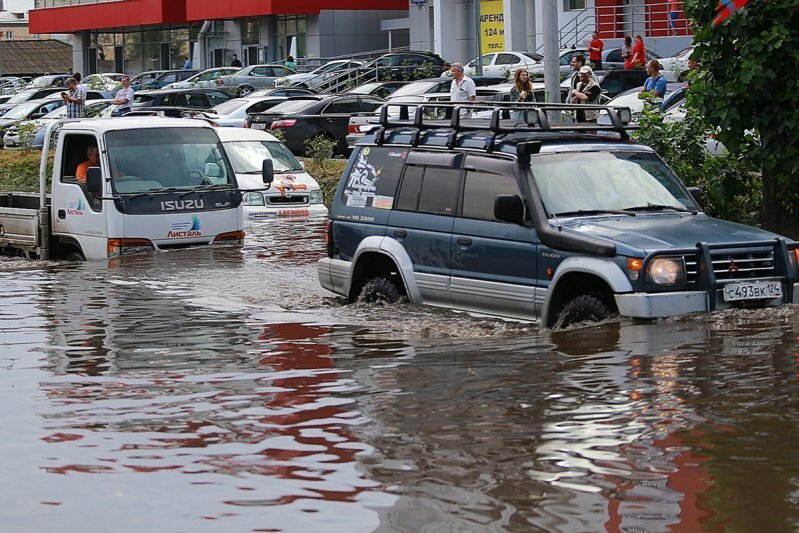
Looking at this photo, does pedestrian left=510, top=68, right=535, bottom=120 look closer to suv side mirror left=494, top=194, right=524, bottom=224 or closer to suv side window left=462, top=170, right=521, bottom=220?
suv side window left=462, top=170, right=521, bottom=220

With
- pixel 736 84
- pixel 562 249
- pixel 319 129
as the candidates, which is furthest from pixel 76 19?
pixel 562 249

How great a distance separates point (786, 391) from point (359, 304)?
4.91 meters

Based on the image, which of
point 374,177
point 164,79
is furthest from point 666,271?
point 164,79

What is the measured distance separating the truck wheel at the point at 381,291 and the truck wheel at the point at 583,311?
1990mm

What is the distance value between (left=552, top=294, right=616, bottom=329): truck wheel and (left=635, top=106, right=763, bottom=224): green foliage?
760cm

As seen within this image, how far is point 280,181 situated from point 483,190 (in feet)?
33.0

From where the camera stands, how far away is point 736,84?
52.1 feet

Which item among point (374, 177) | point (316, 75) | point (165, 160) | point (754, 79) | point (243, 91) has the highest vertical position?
point (316, 75)

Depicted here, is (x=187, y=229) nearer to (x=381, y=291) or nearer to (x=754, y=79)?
(x=381, y=291)

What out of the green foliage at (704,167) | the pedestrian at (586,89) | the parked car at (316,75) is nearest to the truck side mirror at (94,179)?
the green foliage at (704,167)

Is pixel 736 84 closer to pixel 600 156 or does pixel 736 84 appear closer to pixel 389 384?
pixel 600 156

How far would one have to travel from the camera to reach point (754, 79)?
15617mm

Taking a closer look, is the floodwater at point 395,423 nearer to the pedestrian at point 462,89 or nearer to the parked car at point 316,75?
the pedestrian at point 462,89

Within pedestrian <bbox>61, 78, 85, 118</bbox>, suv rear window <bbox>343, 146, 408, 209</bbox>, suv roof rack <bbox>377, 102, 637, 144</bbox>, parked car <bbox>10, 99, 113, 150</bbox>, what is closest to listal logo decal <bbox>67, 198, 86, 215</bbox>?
suv rear window <bbox>343, 146, 408, 209</bbox>
